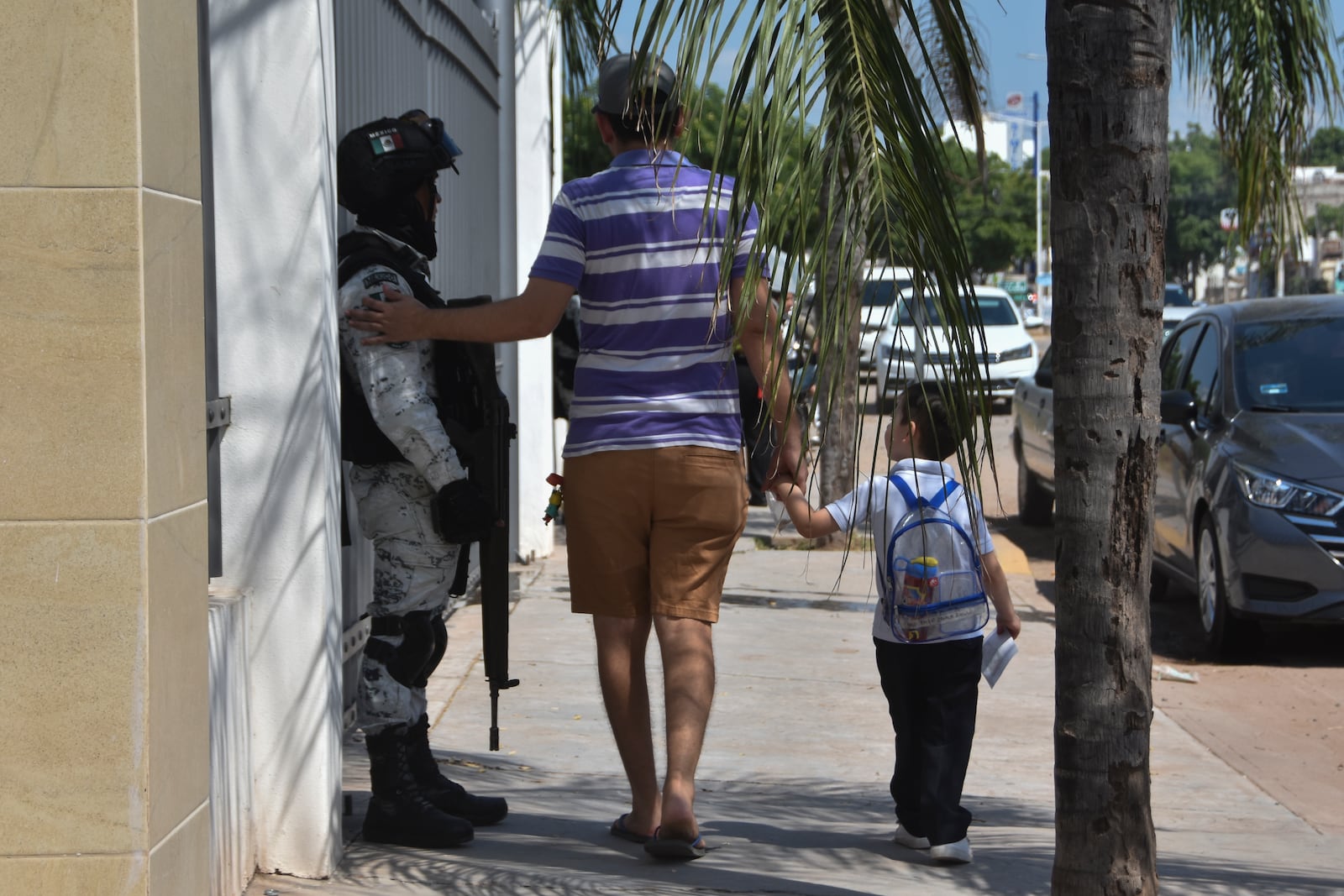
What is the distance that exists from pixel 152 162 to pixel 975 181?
60.3 inches

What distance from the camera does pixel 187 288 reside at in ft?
10.5

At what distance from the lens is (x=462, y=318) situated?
414cm

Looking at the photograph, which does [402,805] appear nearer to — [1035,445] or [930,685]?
[930,685]

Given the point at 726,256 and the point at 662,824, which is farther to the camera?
the point at 662,824

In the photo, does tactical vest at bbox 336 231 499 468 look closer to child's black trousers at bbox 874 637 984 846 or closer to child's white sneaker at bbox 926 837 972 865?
child's black trousers at bbox 874 637 984 846

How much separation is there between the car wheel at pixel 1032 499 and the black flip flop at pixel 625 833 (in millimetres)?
8682

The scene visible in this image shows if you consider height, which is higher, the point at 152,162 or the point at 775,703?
the point at 152,162

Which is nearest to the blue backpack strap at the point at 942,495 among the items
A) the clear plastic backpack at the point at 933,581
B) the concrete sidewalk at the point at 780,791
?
the clear plastic backpack at the point at 933,581

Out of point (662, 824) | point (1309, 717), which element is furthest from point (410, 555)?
point (1309, 717)

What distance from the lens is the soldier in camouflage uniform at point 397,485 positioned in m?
4.25

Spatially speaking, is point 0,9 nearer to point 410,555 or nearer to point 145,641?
point 145,641

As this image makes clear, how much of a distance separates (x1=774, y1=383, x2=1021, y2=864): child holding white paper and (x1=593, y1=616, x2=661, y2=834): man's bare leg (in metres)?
0.53

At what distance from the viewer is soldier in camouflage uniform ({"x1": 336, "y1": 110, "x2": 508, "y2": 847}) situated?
425 centimetres

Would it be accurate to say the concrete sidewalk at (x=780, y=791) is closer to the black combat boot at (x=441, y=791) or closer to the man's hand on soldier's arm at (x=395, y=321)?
the black combat boot at (x=441, y=791)
